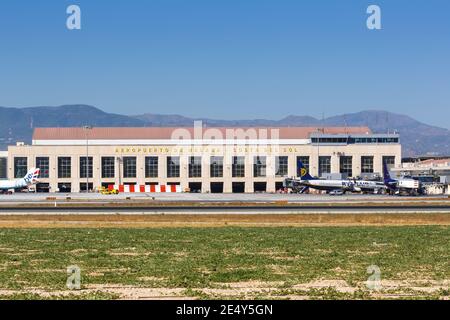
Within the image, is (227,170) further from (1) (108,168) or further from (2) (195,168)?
(1) (108,168)

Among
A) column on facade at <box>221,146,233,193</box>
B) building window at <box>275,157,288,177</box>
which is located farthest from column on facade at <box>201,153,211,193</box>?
building window at <box>275,157,288,177</box>

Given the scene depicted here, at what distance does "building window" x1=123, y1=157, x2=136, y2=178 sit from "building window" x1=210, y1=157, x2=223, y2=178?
1788 centimetres

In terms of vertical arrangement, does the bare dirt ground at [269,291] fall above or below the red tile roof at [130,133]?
below

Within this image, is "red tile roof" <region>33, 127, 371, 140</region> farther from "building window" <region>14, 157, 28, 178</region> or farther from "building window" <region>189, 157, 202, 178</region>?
"building window" <region>189, 157, 202, 178</region>

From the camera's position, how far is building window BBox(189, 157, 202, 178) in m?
174

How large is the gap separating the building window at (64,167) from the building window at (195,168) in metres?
27.7

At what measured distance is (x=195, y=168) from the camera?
6860 inches

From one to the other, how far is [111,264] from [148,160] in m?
141

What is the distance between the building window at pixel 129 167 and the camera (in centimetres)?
17400

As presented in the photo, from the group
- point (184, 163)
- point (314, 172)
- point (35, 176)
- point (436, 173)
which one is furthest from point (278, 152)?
point (35, 176)

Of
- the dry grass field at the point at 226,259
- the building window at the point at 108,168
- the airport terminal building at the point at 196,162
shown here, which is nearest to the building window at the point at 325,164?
the airport terminal building at the point at 196,162

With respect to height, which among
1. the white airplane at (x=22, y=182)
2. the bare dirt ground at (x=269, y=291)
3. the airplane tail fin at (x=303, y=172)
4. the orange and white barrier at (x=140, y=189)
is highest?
the bare dirt ground at (x=269, y=291)

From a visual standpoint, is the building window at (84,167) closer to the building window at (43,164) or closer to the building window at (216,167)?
the building window at (43,164)
